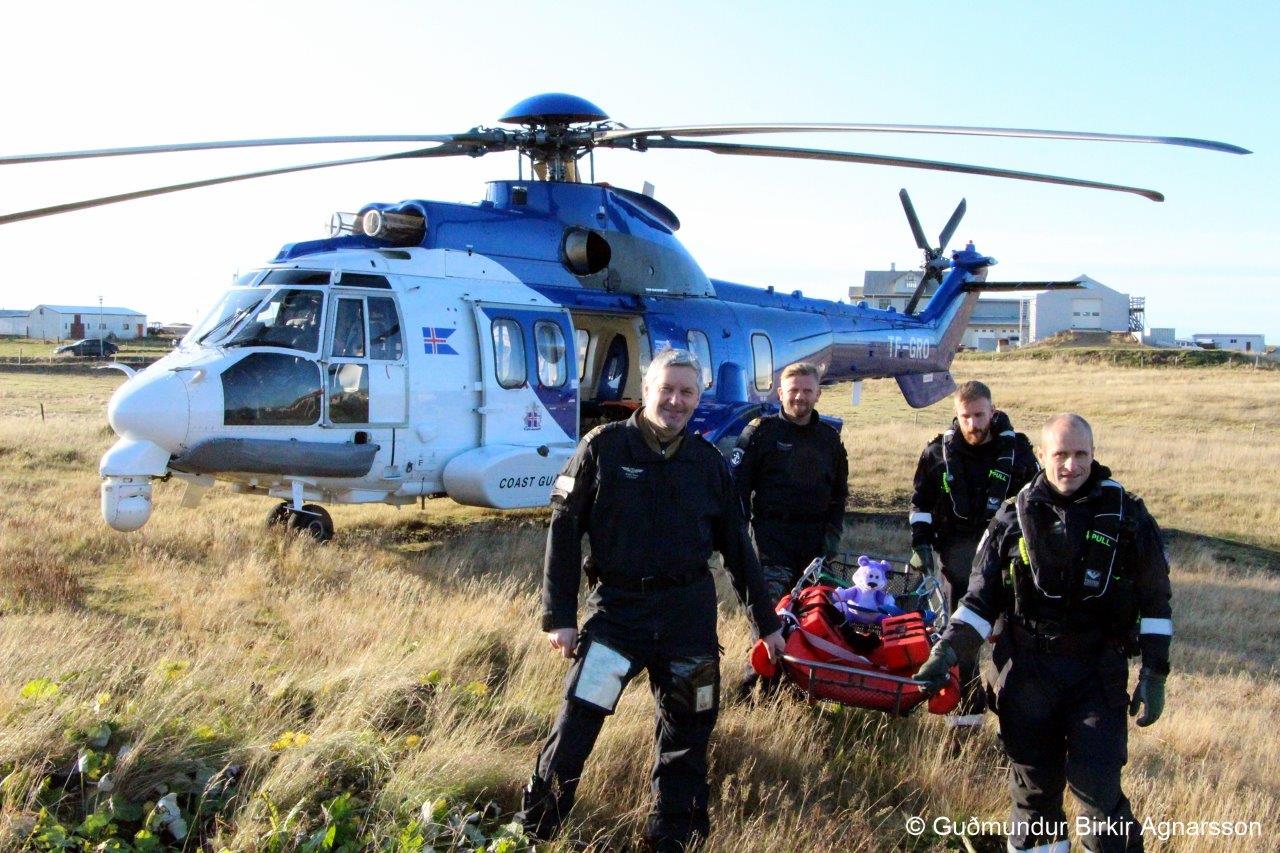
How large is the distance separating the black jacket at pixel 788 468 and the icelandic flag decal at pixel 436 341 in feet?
12.0

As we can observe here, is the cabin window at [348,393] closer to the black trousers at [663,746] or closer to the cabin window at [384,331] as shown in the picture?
the cabin window at [384,331]

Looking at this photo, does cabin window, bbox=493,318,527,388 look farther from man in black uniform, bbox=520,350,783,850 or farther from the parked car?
the parked car

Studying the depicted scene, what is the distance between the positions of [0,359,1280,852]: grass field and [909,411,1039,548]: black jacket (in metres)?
1.05

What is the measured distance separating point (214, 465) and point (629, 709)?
13.9 ft

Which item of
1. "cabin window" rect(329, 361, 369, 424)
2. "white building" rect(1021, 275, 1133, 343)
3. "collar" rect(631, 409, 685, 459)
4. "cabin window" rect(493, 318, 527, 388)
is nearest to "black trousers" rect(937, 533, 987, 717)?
"collar" rect(631, 409, 685, 459)

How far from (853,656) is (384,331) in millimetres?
5070

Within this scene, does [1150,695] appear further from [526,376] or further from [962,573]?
[526,376]

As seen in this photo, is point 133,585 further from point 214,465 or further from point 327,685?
point 327,685

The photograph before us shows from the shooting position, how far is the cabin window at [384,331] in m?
8.49

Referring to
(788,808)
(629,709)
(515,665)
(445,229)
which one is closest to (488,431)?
(445,229)

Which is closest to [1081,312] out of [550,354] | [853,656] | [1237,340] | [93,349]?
[1237,340]

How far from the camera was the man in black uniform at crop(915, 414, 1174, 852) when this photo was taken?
12.1 feet

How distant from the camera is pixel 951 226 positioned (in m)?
15.7

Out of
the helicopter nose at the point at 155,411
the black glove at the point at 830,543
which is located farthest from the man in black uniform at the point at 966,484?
the helicopter nose at the point at 155,411
